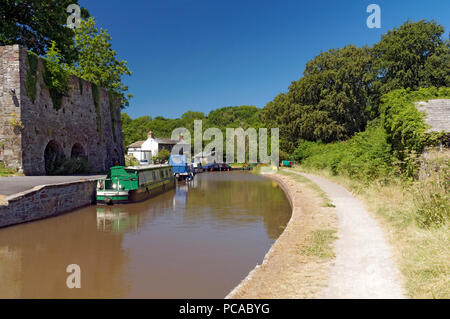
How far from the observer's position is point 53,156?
20531mm

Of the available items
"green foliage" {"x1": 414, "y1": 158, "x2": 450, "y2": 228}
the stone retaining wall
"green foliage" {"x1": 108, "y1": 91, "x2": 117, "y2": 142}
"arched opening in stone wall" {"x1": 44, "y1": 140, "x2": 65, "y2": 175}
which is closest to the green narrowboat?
the stone retaining wall

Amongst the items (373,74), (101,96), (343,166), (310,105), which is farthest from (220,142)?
(343,166)

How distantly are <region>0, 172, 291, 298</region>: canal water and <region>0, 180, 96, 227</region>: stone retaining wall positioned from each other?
0.40 m

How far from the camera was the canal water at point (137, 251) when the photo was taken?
6367mm

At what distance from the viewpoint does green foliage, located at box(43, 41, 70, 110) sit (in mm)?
20375

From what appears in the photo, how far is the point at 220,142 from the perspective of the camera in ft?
213

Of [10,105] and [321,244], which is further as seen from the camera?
[10,105]

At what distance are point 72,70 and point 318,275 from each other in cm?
3288

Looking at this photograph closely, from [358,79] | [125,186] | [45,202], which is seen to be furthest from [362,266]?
[358,79]

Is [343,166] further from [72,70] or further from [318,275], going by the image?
[72,70]

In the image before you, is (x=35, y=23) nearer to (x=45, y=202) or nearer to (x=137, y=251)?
(x=45, y=202)

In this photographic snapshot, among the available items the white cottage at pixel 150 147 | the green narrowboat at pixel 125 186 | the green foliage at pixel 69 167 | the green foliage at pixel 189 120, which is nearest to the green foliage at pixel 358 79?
the green narrowboat at pixel 125 186

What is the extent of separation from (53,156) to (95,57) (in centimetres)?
1711
